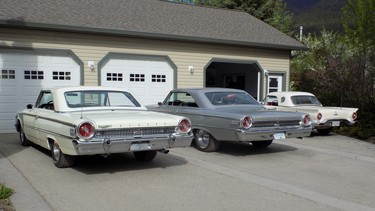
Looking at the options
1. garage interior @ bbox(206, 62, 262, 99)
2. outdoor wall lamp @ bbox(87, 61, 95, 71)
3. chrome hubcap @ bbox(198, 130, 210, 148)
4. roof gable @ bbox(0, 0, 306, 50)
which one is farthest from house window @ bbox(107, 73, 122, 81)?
garage interior @ bbox(206, 62, 262, 99)

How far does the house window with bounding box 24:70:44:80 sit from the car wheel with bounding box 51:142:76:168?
21.4 ft

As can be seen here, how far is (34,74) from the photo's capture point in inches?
510

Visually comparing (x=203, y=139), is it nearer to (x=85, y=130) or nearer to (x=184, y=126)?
(x=184, y=126)

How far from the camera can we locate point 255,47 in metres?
Answer: 17.5

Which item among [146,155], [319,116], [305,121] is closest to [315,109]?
[319,116]

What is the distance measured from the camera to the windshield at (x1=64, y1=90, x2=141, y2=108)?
7559mm

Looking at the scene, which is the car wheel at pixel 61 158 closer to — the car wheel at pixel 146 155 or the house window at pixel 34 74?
the car wheel at pixel 146 155

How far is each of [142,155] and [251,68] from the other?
1364 cm

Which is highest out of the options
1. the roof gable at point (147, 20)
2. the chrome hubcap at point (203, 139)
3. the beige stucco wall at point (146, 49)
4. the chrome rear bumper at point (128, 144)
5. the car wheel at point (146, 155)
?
the roof gable at point (147, 20)

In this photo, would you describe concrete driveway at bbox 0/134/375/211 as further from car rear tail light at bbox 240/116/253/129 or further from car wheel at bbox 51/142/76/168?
car rear tail light at bbox 240/116/253/129

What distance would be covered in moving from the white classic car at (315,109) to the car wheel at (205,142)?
338 centimetres

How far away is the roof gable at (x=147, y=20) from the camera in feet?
43.2

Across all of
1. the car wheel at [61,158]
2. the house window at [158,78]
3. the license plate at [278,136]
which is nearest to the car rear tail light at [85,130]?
the car wheel at [61,158]

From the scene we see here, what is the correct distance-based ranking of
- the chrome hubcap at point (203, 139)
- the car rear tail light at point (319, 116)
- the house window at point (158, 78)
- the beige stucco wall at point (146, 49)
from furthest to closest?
the house window at point (158, 78)
the beige stucco wall at point (146, 49)
the car rear tail light at point (319, 116)
the chrome hubcap at point (203, 139)
